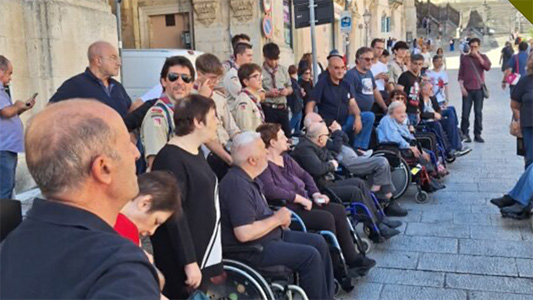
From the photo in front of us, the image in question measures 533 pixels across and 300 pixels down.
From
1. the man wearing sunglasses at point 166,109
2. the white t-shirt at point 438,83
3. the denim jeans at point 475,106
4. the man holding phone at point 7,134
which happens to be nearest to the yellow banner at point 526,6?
the man wearing sunglasses at point 166,109

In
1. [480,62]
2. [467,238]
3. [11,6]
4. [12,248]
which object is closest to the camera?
[12,248]

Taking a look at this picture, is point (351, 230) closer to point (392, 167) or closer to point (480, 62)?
point (392, 167)

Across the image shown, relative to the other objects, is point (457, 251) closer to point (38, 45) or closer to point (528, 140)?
point (528, 140)

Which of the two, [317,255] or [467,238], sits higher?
[317,255]

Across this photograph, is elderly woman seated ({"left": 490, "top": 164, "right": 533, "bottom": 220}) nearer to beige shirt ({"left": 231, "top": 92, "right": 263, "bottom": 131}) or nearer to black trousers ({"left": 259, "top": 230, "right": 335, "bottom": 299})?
beige shirt ({"left": 231, "top": 92, "right": 263, "bottom": 131})

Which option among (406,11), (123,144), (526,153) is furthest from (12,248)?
(406,11)

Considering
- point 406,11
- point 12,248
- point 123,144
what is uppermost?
point 406,11

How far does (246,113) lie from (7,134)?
2.14 metres

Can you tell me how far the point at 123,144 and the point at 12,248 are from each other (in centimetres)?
36

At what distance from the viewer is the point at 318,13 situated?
9086 millimetres

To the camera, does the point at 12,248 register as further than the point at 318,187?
No

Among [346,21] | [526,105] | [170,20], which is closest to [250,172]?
[526,105]

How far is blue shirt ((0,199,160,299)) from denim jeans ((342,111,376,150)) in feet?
18.7

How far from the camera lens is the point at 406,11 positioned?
4538cm
